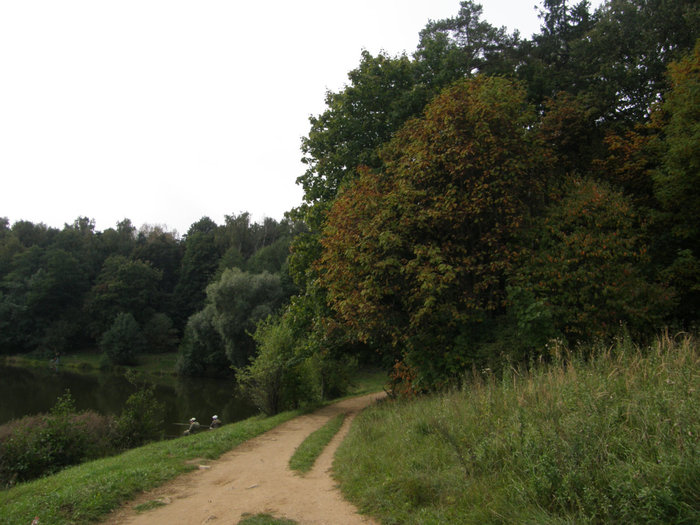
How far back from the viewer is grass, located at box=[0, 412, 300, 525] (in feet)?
20.9

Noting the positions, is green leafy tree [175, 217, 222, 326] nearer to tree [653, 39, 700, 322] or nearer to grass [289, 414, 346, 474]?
grass [289, 414, 346, 474]

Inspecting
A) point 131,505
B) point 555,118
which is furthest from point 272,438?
point 555,118

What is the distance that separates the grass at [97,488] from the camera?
6.37 m

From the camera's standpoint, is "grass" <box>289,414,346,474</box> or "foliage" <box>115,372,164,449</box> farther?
"foliage" <box>115,372,164,449</box>

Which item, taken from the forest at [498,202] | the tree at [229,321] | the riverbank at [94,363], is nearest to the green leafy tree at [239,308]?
the tree at [229,321]

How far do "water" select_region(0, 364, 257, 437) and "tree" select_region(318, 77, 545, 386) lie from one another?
1427 cm

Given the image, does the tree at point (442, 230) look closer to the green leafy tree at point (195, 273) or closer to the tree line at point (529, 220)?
the tree line at point (529, 220)

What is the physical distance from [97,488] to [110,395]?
105ft

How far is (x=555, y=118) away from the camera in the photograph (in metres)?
15.2

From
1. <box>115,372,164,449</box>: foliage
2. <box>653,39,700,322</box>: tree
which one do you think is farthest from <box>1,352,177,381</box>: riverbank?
<box>653,39,700,322</box>: tree

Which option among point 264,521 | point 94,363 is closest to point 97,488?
point 264,521

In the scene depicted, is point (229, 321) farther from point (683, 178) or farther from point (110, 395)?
point (683, 178)

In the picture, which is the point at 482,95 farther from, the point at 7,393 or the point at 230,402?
the point at 7,393

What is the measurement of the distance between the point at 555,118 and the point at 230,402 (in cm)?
2943
